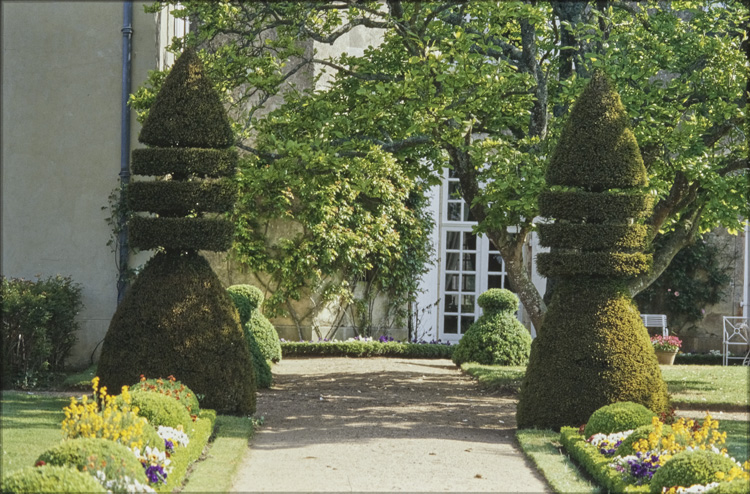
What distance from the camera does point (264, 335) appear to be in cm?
1209

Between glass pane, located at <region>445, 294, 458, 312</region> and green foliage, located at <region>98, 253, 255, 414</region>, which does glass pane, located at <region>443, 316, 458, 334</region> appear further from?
green foliage, located at <region>98, 253, 255, 414</region>

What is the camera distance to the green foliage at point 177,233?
8.11 meters

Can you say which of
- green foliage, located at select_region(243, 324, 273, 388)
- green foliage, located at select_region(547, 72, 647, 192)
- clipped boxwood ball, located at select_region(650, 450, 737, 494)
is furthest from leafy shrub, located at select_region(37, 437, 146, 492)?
green foliage, located at select_region(243, 324, 273, 388)

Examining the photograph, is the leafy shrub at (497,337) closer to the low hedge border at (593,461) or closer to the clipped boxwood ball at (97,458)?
the low hedge border at (593,461)

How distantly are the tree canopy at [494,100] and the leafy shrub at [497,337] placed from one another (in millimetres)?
2666

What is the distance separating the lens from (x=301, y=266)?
1503cm

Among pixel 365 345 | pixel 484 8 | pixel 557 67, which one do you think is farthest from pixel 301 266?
pixel 484 8

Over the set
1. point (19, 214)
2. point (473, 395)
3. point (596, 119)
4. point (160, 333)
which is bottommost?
point (473, 395)

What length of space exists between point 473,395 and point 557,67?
4.63 meters

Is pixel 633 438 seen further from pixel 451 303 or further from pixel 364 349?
pixel 451 303

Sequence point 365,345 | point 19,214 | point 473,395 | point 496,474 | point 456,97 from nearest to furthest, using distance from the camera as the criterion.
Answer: point 496,474
point 456,97
point 473,395
point 19,214
point 365,345

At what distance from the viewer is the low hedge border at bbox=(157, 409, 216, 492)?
209 inches

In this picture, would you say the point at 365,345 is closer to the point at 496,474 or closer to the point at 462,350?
the point at 462,350

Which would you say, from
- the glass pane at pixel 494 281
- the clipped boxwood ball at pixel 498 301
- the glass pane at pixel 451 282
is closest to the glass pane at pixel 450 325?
the glass pane at pixel 451 282
